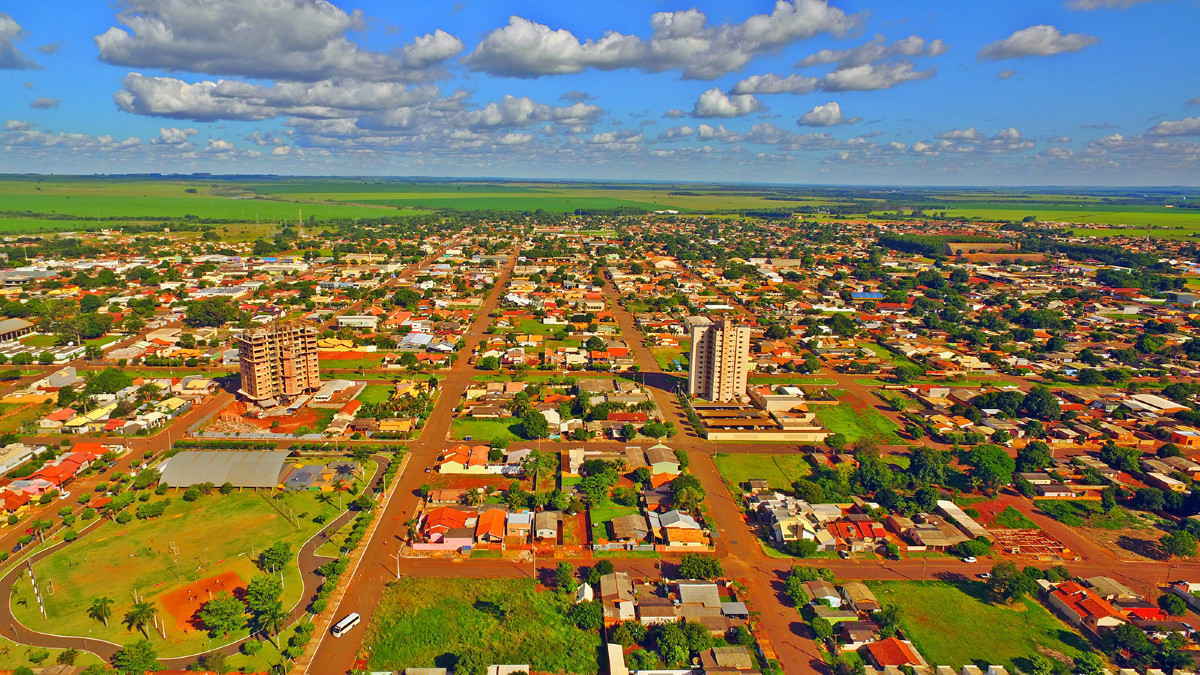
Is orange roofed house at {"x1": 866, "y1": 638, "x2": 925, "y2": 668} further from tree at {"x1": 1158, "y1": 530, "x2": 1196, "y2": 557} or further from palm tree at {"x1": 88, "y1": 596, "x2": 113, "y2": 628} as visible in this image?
palm tree at {"x1": 88, "y1": 596, "x2": 113, "y2": 628}

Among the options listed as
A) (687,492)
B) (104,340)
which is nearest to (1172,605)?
(687,492)

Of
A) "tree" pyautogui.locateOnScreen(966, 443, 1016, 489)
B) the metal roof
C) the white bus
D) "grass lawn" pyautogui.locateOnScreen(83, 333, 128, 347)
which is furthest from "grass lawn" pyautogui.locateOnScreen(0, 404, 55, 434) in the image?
"tree" pyautogui.locateOnScreen(966, 443, 1016, 489)

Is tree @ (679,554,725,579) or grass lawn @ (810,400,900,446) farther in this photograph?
grass lawn @ (810,400,900,446)

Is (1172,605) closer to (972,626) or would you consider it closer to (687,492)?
(972,626)

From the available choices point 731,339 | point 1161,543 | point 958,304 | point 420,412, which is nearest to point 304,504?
point 420,412

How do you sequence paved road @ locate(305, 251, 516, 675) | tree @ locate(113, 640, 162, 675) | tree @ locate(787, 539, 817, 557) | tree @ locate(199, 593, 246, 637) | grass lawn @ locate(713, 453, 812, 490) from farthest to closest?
1. grass lawn @ locate(713, 453, 812, 490)
2. tree @ locate(787, 539, 817, 557)
3. tree @ locate(199, 593, 246, 637)
4. paved road @ locate(305, 251, 516, 675)
5. tree @ locate(113, 640, 162, 675)

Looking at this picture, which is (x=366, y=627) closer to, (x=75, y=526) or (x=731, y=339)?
(x=75, y=526)

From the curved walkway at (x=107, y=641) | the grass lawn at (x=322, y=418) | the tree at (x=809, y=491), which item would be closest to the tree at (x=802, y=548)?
the tree at (x=809, y=491)
